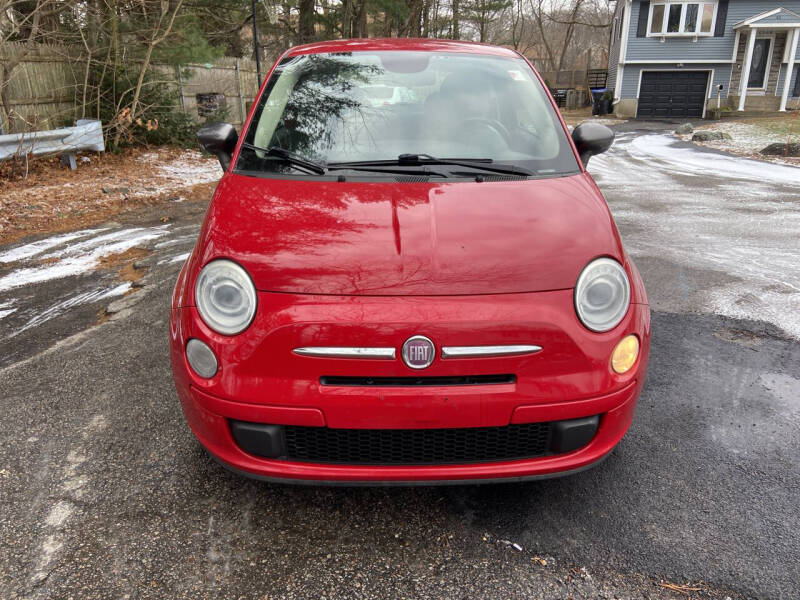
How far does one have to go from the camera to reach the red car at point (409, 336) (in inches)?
74.9

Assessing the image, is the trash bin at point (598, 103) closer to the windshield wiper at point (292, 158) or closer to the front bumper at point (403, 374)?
the windshield wiper at point (292, 158)

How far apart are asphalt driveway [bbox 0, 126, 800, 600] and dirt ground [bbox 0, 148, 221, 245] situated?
3.55 meters

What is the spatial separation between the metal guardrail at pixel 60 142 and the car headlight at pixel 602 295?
8860mm

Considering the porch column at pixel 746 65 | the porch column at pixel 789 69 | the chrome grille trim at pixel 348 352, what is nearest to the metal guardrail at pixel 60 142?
the chrome grille trim at pixel 348 352

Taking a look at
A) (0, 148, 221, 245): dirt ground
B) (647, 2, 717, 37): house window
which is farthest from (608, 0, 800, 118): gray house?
(0, 148, 221, 245): dirt ground

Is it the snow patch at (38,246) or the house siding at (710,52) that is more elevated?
the house siding at (710,52)

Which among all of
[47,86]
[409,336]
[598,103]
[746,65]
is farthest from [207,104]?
[746,65]

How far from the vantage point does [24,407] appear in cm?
299

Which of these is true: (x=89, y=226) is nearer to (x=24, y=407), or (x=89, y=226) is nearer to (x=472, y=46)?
(x=24, y=407)

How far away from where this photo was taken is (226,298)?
2008 millimetres

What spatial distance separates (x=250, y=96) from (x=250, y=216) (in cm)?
1662

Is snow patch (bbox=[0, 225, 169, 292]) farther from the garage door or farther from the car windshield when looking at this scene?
the garage door

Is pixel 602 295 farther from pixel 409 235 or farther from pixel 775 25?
pixel 775 25

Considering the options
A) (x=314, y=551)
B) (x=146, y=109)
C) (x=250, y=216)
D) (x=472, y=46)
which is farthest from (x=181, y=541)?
(x=146, y=109)
